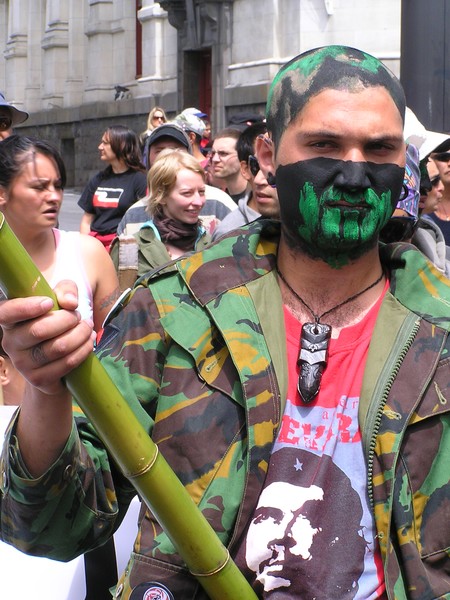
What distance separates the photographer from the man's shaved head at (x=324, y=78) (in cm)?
221

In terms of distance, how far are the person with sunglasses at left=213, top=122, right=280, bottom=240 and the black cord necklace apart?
91.7 inches

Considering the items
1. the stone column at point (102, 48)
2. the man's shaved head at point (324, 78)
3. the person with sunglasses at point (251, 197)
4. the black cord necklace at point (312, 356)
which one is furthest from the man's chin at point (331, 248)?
the stone column at point (102, 48)

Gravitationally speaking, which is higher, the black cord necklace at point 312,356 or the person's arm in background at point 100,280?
the black cord necklace at point 312,356

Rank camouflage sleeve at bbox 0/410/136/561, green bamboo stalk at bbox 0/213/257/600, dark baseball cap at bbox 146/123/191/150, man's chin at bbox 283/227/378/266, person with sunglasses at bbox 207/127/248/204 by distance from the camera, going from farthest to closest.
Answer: person with sunglasses at bbox 207/127/248/204 < dark baseball cap at bbox 146/123/191/150 < man's chin at bbox 283/227/378/266 < camouflage sleeve at bbox 0/410/136/561 < green bamboo stalk at bbox 0/213/257/600

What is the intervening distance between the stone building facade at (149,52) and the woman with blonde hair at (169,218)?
11532 mm

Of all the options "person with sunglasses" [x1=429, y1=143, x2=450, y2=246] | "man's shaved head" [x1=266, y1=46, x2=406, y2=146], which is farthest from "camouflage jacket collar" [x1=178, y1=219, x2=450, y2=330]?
"person with sunglasses" [x1=429, y1=143, x2=450, y2=246]

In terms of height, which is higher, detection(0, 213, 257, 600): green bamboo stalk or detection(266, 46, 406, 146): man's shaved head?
detection(266, 46, 406, 146): man's shaved head

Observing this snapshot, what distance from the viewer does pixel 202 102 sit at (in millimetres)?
23484

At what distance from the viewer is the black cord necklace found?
2.11 metres

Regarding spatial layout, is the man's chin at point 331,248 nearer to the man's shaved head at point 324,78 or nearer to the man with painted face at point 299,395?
the man with painted face at point 299,395

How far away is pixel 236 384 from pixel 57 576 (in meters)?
1.06

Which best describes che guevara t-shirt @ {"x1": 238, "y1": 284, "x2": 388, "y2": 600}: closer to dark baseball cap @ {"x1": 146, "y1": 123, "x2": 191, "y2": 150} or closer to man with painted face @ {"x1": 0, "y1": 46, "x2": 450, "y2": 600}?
man with painted face @ {"x1": 0, "y1": 46, "x2": 450, "y2": 600}

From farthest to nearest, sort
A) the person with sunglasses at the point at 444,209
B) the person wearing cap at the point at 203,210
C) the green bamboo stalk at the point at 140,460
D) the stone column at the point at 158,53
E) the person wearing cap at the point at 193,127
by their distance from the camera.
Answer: the stone column at the point at 158,53
the person wearing cap at the point at 193,127
the person wearing cap at the point at 203,210
the person with sunglasses at the point at 444,209
the green bamboo stalk at the point at 140,460

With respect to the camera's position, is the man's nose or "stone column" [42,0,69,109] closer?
the man's nose
